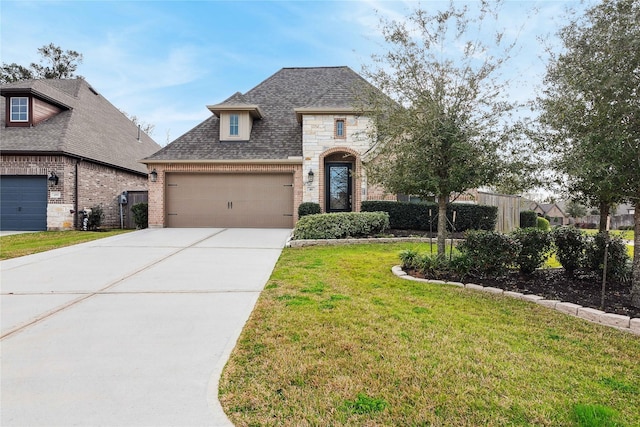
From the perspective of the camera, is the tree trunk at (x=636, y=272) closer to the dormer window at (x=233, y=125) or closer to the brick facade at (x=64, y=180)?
the dormer window at (x=233, y=125)

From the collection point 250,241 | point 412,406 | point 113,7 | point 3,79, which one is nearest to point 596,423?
point 412,406

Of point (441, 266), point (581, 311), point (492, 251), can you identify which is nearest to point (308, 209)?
point (441, 266)

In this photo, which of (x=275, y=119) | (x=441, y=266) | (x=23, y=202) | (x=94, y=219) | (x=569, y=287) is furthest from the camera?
(x=275, y=119)

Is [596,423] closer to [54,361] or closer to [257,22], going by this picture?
[54,361]

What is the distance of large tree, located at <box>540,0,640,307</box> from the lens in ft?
12.7

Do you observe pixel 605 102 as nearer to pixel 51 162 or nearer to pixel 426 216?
pixel 426 216

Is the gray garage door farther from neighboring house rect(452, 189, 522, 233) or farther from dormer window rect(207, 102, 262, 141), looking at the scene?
neighboring house rect(452, 189, 522, 233)

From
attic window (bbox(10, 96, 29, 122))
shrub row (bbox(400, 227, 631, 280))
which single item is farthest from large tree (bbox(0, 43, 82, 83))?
shrub row (bbox(400, 227, 631, 280))

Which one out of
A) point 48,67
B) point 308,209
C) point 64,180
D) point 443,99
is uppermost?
point 48,67

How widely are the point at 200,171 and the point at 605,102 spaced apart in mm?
12655

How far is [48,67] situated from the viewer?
24.5 m

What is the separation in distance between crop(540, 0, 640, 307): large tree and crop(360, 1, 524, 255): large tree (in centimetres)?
117

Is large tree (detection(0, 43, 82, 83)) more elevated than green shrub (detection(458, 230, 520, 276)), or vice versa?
large tree (detection(0, 43, 82, 83))

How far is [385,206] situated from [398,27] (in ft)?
22.9
